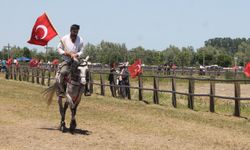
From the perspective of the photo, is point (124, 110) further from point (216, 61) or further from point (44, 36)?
point (216, 61)

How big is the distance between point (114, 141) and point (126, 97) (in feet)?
42.9

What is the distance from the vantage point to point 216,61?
131 m

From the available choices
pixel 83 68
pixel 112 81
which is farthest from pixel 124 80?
pixel 83 68

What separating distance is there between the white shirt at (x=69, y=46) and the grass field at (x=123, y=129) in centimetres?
169

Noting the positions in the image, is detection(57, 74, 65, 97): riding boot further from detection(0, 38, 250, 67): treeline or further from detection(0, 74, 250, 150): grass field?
detection(0, 38, 250, 67): treeline

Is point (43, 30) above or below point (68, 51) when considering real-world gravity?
above

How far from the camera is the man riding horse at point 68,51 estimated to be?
10695 millimetres

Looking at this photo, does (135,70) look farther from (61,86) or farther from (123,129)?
(61,86)

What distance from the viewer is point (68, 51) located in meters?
10.8

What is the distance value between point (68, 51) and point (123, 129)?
7.37 feet

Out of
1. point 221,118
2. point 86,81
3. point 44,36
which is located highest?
point 44,36

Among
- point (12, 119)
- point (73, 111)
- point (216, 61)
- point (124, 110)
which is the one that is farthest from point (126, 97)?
point (216, 61)

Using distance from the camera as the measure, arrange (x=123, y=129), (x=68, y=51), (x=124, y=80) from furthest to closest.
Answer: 1. (x=124, y=80)
2. (x=123, y=129)
3. (x=68, y=51)

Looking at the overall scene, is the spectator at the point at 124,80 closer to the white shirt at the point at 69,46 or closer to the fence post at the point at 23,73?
the white shirt at the point at 69,46
